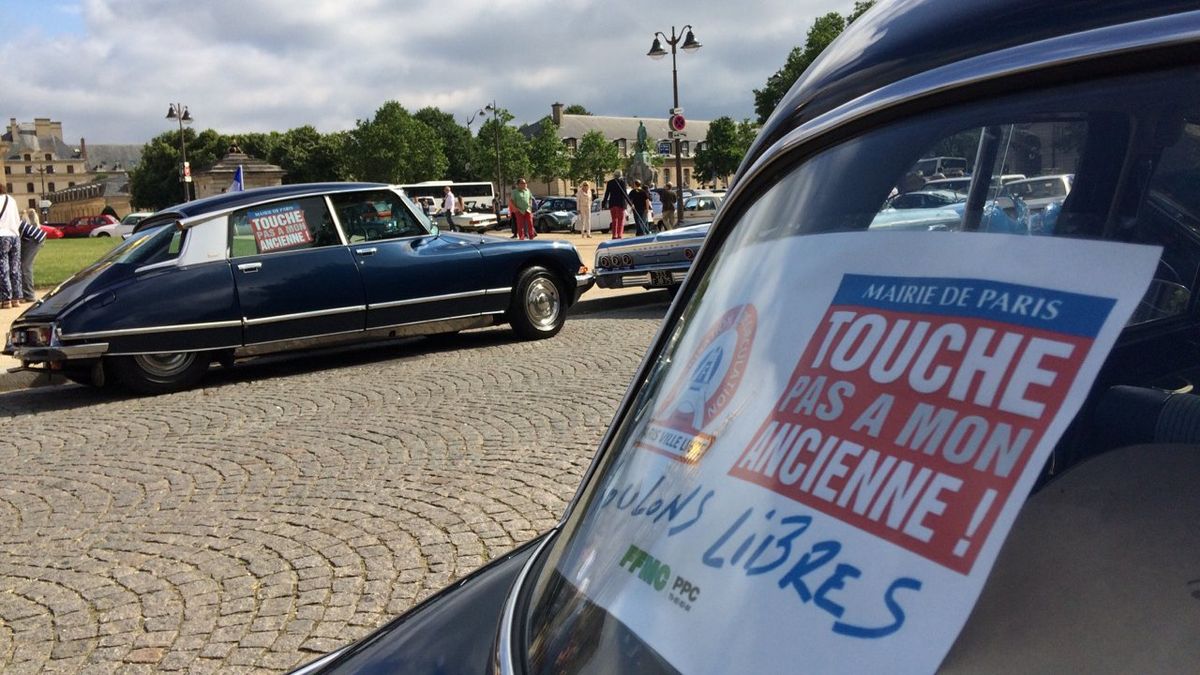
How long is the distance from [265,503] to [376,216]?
489cm

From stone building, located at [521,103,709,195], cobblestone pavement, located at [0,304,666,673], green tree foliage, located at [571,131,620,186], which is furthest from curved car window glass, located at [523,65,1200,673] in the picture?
stone building, located at [521,103,709,195]

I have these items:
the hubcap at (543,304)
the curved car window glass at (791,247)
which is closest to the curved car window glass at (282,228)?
the hubcap at (543,304)

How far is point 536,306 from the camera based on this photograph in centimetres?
1022

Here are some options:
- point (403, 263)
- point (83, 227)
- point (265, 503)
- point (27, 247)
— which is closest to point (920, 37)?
point (265, 503)

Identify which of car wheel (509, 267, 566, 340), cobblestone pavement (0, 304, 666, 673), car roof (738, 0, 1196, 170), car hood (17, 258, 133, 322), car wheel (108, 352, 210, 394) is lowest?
cobblestone pavement (0, 304, 666, 673)

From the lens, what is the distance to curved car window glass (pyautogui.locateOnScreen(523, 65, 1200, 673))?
88 cm

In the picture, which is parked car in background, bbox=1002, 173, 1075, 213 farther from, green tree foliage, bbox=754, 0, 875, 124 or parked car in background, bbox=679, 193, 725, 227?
green tree foliage, bbox=754, 0, 875, 124

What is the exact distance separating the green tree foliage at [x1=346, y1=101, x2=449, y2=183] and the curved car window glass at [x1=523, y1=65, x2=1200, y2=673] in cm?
9097

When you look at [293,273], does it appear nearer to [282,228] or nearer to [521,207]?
[282,228]

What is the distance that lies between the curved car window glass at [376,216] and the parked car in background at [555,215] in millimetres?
38591

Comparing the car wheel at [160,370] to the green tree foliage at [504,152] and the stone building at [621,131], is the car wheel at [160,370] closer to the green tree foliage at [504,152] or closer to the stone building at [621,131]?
the green tree foliage at [504,152]

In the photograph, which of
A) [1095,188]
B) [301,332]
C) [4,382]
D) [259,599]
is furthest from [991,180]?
[4,382]

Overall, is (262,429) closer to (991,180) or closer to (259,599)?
(259,599)

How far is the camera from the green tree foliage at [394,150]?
90.5 meters
